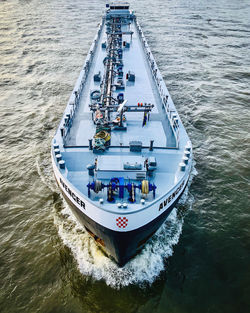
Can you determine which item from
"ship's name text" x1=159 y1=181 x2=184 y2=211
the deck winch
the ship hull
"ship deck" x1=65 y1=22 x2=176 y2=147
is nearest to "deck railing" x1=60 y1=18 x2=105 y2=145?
"ship deck" x1=65 y1=22 x2=176 y2=147

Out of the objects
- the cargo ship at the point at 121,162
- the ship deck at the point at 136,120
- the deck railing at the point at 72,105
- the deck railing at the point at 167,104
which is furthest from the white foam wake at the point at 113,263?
the deck railing at the point at 72,105

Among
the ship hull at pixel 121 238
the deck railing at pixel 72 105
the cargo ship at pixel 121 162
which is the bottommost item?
the ship hull at pixel 121 238

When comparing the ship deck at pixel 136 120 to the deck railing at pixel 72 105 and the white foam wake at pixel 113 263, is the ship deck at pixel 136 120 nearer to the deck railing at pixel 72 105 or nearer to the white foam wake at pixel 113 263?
the deck railing at pixel 72 105

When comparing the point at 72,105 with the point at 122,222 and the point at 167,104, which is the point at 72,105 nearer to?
the point at 167,104

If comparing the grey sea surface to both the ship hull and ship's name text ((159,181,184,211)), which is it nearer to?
the ship hull

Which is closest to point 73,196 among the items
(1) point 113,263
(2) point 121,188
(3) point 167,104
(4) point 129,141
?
(2) point 121,188

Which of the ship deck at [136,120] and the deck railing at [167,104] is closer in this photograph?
the ship deck at [136,120]

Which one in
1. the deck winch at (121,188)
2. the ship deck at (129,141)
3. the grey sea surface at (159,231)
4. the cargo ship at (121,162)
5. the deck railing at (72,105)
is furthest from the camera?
the deck railing at (72,105)

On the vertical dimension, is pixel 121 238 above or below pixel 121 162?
below
